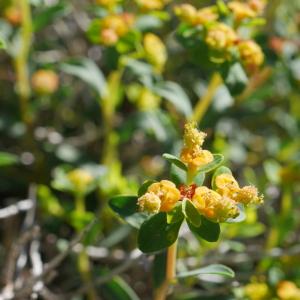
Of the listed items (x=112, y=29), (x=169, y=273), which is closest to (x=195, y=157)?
(x=169, y=273)

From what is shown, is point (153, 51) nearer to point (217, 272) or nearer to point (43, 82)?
point (43, 82)

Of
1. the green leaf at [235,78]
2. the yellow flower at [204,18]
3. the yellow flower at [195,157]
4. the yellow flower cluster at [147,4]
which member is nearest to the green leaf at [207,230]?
the yellow flower at [195,157]

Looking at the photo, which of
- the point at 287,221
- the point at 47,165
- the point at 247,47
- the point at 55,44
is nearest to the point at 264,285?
the point at 287,221

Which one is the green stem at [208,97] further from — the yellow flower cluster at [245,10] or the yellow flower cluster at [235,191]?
the yellow flower cluster at [235,191]

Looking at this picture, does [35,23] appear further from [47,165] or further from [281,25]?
[281,25]

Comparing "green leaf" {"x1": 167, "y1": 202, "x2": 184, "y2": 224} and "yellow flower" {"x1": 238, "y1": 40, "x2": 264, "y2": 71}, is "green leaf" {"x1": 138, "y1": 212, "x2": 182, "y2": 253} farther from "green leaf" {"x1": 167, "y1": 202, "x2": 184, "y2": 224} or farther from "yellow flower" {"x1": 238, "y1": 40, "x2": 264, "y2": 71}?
"yellow flower" {"x1": 238, "y1": 40, "x2": 264, "y2": 71}

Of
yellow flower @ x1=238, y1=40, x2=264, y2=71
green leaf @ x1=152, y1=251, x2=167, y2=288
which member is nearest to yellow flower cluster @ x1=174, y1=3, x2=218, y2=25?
yellow flower @ x1=238, y1=40, x2=264, y2=71
